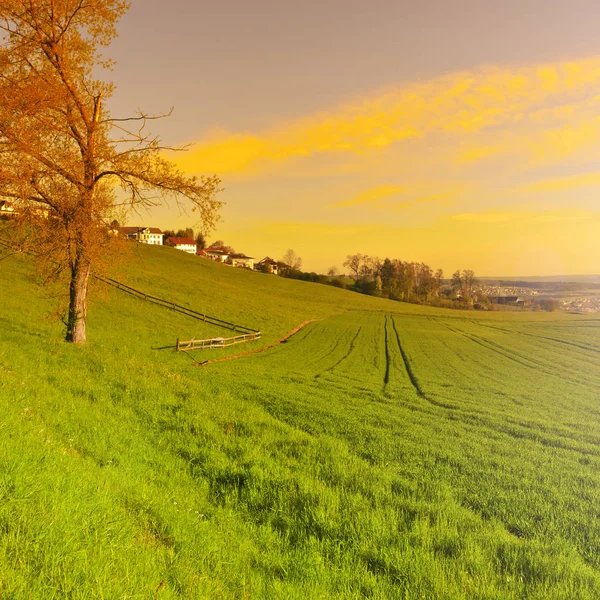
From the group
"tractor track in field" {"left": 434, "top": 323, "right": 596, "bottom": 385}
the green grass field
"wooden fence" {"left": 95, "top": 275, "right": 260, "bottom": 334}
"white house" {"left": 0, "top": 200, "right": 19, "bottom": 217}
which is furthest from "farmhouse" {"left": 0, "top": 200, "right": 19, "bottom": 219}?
"tractor track in field" {"left": 434, "top": 323, "right": 596, "bottom": 385}

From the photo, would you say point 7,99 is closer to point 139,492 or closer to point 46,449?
point 46,449

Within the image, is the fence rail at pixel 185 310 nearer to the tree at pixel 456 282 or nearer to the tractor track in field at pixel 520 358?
the tractor track in field at pixel 520 358

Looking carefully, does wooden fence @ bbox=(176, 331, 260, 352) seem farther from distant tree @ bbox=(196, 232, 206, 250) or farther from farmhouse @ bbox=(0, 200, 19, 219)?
distant tree @ bbox=(196, 232, 206, 250)

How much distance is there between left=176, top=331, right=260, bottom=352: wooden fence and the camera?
34000 mm

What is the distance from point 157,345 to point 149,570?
32.2 metres

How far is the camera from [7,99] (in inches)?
508

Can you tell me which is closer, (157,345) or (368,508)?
(368,508)

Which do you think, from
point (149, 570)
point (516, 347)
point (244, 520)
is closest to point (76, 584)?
point (149, 570)

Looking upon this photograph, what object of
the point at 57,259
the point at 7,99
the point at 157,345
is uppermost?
the point at 7,99

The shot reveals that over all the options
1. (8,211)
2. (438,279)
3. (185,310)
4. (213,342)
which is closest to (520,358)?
(213,342)

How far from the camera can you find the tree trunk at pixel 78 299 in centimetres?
1744

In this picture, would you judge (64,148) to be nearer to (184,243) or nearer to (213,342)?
(213,342)

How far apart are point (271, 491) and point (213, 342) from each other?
32.4 meters

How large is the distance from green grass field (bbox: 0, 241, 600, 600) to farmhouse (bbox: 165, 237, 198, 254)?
155 meters
